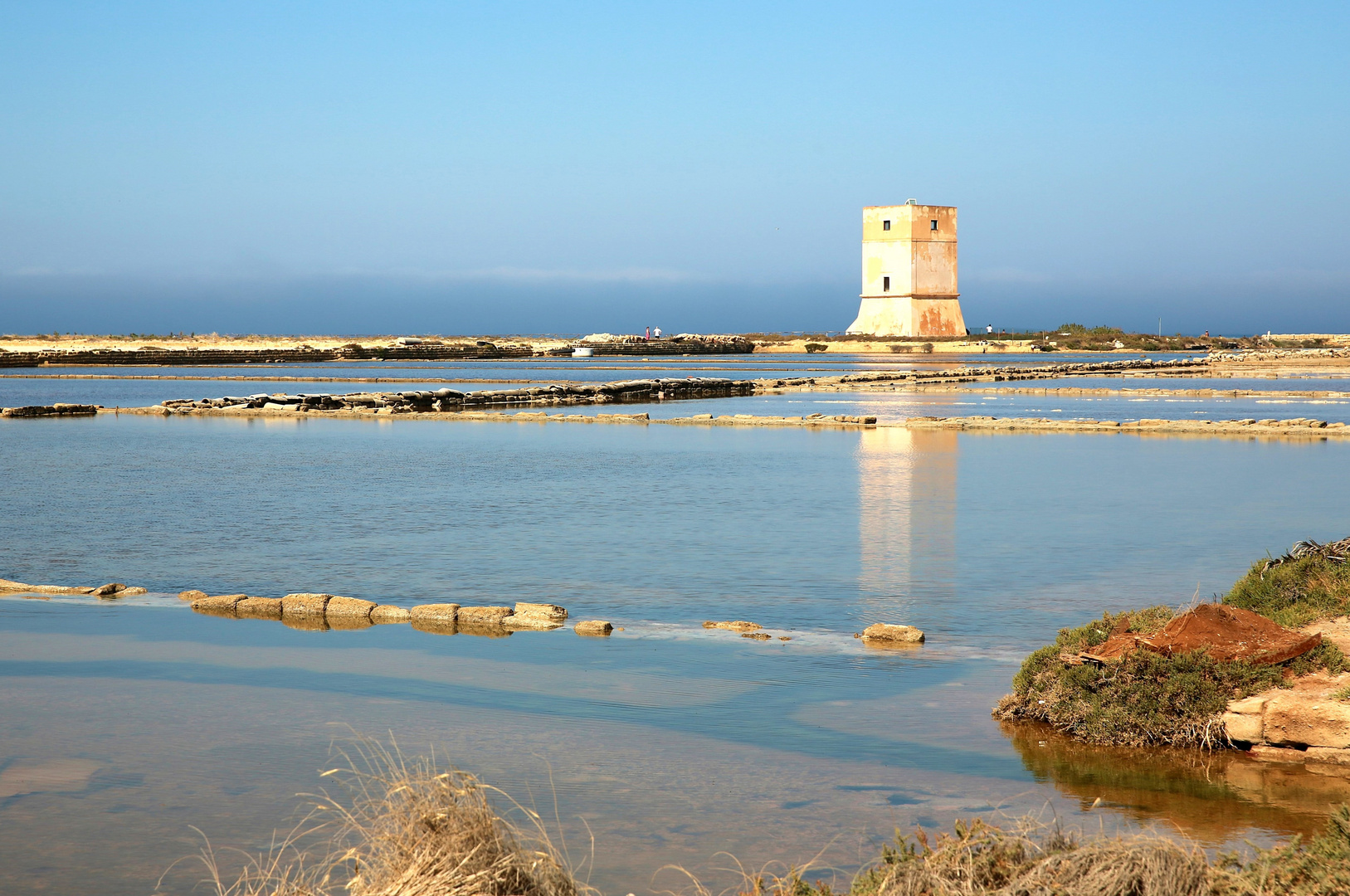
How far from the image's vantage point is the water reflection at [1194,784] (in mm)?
4203

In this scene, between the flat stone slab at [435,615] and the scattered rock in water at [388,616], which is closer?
the flat stone slab at [435,615]

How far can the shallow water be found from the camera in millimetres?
4336

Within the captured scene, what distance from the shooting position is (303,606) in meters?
7.47

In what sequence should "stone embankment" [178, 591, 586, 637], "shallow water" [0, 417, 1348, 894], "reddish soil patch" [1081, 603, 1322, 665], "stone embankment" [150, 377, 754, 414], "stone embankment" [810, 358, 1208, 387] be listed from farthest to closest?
"stone embankment" [810, 358, 1208, 387]
"stone embankment" [150, 377, 754, 414]
"stone embankment" [178, 591, 586, 637]
"reddish soil patch" [1081, 603, 1322, 665]
"shallow water" [0, 417, 1348, 894]

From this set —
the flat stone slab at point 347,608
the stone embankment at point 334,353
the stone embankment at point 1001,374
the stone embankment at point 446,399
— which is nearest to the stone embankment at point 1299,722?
the flat stone slab at point 347,608

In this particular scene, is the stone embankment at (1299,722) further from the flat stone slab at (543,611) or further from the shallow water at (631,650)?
the flat stone slab at (543,611)

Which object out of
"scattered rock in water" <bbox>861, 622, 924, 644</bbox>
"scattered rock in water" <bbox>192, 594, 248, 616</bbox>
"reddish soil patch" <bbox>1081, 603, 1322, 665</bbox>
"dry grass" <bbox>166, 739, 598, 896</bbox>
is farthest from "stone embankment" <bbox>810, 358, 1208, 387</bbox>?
"dry grass" <bbox>166, 739, 598, 896</bbox>

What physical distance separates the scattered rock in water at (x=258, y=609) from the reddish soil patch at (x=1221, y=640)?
4.50 metres

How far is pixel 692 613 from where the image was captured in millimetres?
7398

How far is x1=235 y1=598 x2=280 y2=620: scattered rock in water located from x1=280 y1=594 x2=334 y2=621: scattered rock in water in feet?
0.14

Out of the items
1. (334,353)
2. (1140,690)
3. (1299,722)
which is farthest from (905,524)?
(334,353)

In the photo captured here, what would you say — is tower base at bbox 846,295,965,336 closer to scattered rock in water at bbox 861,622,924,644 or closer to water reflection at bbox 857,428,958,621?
Result: water reflection at bbox 857,428,958,621

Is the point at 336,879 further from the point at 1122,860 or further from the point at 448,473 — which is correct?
the point at 448,473

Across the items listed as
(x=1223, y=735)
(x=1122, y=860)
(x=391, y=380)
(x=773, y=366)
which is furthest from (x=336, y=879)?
(x=773, y=366)
